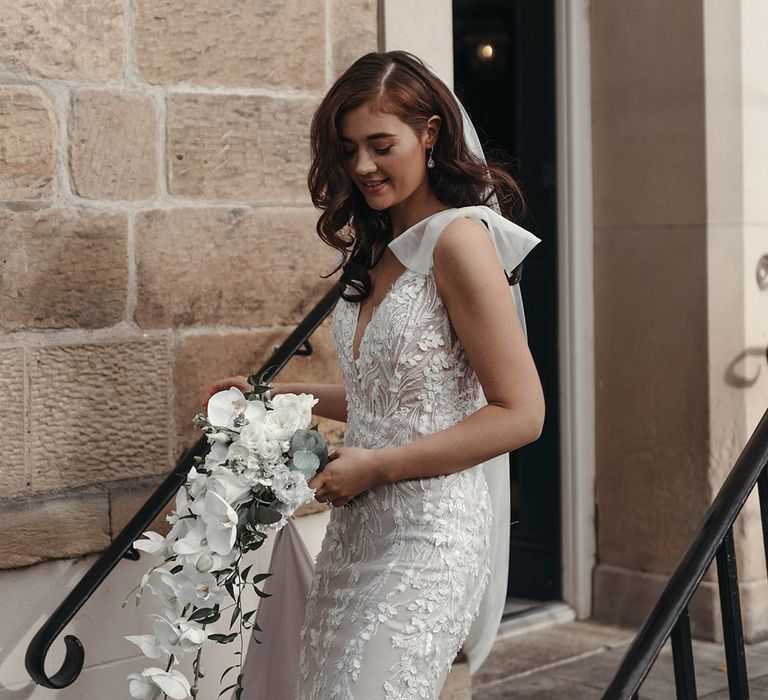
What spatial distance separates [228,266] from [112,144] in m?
0.47

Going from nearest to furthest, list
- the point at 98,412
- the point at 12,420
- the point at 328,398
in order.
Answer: the point at 328,398, the point at 12,420, the point at 98,412

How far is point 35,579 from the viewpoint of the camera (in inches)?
131

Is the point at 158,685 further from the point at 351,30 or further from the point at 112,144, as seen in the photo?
the point at 351,30

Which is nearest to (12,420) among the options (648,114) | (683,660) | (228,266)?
(228,266)

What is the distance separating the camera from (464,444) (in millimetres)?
2461

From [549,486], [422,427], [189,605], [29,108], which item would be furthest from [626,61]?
[189,605]

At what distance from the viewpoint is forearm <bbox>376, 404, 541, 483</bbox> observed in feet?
8.00

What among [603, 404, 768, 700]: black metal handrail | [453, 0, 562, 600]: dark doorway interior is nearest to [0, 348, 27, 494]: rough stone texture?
[603, 404, 768, 700]: black metal handrail

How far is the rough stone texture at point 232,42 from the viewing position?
11.5ft

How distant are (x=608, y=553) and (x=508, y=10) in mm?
2283

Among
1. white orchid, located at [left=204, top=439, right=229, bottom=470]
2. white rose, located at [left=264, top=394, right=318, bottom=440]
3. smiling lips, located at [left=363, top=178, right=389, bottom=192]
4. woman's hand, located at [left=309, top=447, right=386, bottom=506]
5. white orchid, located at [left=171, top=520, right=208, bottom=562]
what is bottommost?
white orchid, located at [left=171, top=520, right=208, bottom=562]

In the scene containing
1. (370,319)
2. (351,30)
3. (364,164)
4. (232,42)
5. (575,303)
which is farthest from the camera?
(575,303)

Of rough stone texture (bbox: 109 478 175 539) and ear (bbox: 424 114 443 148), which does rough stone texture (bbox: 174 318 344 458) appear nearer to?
rough stone texture (bbox: 109 478 175 539)

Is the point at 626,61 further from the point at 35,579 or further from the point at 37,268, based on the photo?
the point at 35,579
